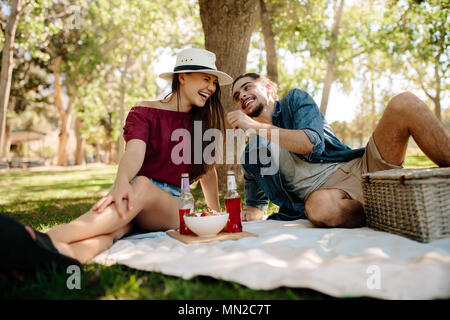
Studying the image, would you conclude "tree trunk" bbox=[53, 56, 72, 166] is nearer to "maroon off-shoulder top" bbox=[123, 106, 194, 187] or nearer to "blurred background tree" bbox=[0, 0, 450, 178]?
"blurred background tree" bbox=[0, 0, 450, 178]

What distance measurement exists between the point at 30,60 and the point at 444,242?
2225 cm

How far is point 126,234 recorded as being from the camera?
2764mm

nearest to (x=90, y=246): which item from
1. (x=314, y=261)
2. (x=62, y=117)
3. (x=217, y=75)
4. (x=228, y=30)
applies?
(x=314, y=261)

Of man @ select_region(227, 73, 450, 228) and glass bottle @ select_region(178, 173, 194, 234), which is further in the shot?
man @ select_region(227, 73, 450, 228)

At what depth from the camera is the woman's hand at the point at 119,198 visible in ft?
7.50

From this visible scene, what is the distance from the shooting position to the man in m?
2.59

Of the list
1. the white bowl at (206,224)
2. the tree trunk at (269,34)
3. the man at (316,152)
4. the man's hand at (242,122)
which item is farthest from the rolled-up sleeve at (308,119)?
the tree trunk at (269,34)

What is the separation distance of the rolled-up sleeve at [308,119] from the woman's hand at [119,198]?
1439 mm

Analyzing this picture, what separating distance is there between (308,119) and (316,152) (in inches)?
11.2

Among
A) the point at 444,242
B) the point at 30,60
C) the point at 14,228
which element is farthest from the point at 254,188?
the point at 30,60

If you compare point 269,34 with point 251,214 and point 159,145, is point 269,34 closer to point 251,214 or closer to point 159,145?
point 251,214

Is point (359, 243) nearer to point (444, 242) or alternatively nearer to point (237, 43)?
point (444, 242)

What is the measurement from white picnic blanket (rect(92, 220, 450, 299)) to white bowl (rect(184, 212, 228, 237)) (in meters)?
0.11

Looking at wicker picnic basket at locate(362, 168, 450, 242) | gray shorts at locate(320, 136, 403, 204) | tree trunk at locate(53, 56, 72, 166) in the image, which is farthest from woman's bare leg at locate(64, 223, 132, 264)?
tree trunk at locate(53, 56, 72, 166)
